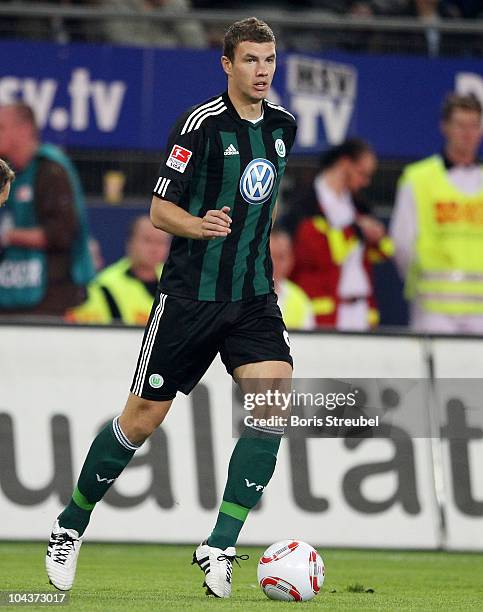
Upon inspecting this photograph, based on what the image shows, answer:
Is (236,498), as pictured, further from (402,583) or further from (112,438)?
(402,583)

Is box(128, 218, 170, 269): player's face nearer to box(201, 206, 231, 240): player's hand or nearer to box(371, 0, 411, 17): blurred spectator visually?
box(371, 0, 411, 17): blurred spectator

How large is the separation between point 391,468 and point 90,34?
4400 mm

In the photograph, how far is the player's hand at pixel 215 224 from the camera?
658 cm

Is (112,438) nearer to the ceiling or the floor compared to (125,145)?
nearer to the floor

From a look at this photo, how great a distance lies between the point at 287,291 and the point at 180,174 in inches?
207

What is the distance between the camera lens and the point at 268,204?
694 cm

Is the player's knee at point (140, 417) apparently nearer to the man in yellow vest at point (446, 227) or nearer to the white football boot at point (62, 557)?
the white football boot at point (62, 557)

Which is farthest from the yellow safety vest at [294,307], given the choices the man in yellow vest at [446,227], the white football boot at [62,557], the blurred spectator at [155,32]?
the white football boot at [62,557]

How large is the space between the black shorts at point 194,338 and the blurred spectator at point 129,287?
4982 mm

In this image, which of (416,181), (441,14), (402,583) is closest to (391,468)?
(402,583)

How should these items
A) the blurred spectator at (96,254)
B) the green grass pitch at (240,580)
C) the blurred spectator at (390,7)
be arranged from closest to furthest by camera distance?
the green grass pitch at (240,580)
the blurred spectator at (96,254)
the blurred spectator at (390,7)

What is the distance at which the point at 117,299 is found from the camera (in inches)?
470

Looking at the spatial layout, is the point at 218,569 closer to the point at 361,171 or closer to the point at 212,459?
the point at 212,459

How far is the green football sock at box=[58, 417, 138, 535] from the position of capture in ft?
23.0
